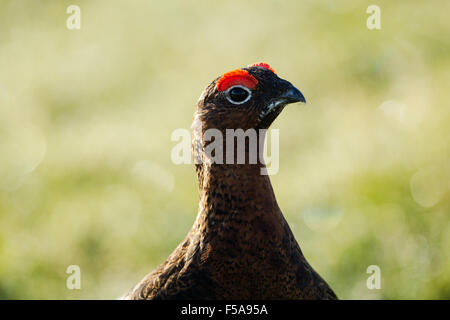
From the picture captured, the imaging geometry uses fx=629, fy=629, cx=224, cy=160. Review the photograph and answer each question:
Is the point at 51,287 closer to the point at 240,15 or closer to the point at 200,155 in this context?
the point at 200,155

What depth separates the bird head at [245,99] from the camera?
13.1 feet

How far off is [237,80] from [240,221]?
0.89 meters

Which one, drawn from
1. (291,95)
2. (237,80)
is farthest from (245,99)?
(291,95)

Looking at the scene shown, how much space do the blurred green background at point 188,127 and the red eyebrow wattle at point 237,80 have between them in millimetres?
3293

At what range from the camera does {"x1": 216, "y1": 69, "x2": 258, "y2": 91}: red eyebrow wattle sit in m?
3.96

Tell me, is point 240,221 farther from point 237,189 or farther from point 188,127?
point 188,127

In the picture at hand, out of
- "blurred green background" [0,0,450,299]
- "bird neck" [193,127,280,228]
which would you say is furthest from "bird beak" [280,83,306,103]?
"blurred green background" [0,0,450,299]

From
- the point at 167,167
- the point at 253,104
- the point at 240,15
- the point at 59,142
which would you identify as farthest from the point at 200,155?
the point at 240,15

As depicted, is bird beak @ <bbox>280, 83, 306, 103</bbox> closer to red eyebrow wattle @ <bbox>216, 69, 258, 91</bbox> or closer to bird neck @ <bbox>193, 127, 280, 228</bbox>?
red eyebrow wattle @ <bbox>216, 69, 258, 91</bbox>

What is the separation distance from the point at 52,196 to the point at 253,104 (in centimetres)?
545

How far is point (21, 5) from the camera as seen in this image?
13383 mm

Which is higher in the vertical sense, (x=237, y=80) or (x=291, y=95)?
(x=237, y=80)

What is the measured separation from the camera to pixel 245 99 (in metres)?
4.00
